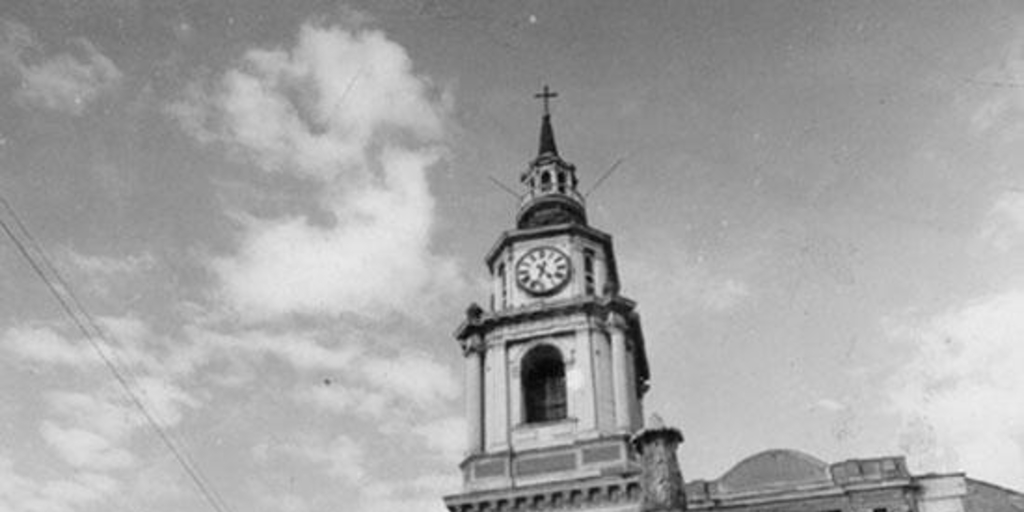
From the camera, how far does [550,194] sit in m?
41.2

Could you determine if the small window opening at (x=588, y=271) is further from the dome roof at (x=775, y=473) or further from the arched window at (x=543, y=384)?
the dome roof at (x=775, y=473)

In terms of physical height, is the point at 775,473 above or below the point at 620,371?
below

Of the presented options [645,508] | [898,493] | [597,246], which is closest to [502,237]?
[597,246]

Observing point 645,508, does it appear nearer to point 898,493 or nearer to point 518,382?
point 898,493

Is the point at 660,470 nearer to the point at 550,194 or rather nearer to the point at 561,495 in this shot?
the point at 561,495

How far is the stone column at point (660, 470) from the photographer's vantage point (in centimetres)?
1588

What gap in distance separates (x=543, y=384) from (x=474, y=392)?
7.74 feet

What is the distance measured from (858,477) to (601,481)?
279 inches

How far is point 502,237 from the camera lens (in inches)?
1523

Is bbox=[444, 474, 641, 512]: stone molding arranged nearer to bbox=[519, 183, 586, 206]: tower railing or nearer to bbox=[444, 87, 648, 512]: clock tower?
bbox=[444, 87, 648, 512]: clock tower

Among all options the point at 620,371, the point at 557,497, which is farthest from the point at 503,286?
the point at 557,497

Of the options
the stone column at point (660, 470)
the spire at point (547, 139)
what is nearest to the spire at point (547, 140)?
the spire at point (547, 139)

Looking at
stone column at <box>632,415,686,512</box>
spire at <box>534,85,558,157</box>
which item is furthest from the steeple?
stone column at <box>632,415,686,512</box>

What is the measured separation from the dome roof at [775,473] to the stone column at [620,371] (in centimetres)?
469
